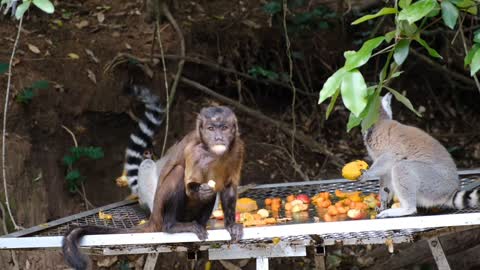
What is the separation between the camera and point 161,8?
10.2 metres

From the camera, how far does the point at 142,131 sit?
8.04 metres

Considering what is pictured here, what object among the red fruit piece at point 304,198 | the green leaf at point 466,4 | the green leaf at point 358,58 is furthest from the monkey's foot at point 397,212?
the green leaf at point 358,58

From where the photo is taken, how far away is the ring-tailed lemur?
25.2 feet

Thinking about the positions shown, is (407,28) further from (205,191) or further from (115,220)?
(115,220)

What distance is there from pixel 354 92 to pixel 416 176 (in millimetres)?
2379

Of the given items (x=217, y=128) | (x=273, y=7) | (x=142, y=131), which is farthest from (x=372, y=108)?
(x=273, y=7)

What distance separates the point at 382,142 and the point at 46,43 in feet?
15.6

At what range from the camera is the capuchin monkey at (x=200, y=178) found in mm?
5734

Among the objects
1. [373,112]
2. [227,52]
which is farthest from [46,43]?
[373,112]

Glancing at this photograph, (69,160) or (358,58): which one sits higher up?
A: (69,160)

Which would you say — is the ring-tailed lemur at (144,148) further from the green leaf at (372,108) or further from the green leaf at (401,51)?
the green leaf at (401,51)

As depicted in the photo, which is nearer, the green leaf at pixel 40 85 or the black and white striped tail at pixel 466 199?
the black and white striped tail at pixel 466 199

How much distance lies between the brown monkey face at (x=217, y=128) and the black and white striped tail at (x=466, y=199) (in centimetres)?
181

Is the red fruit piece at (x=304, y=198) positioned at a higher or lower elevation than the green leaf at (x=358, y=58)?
lower
